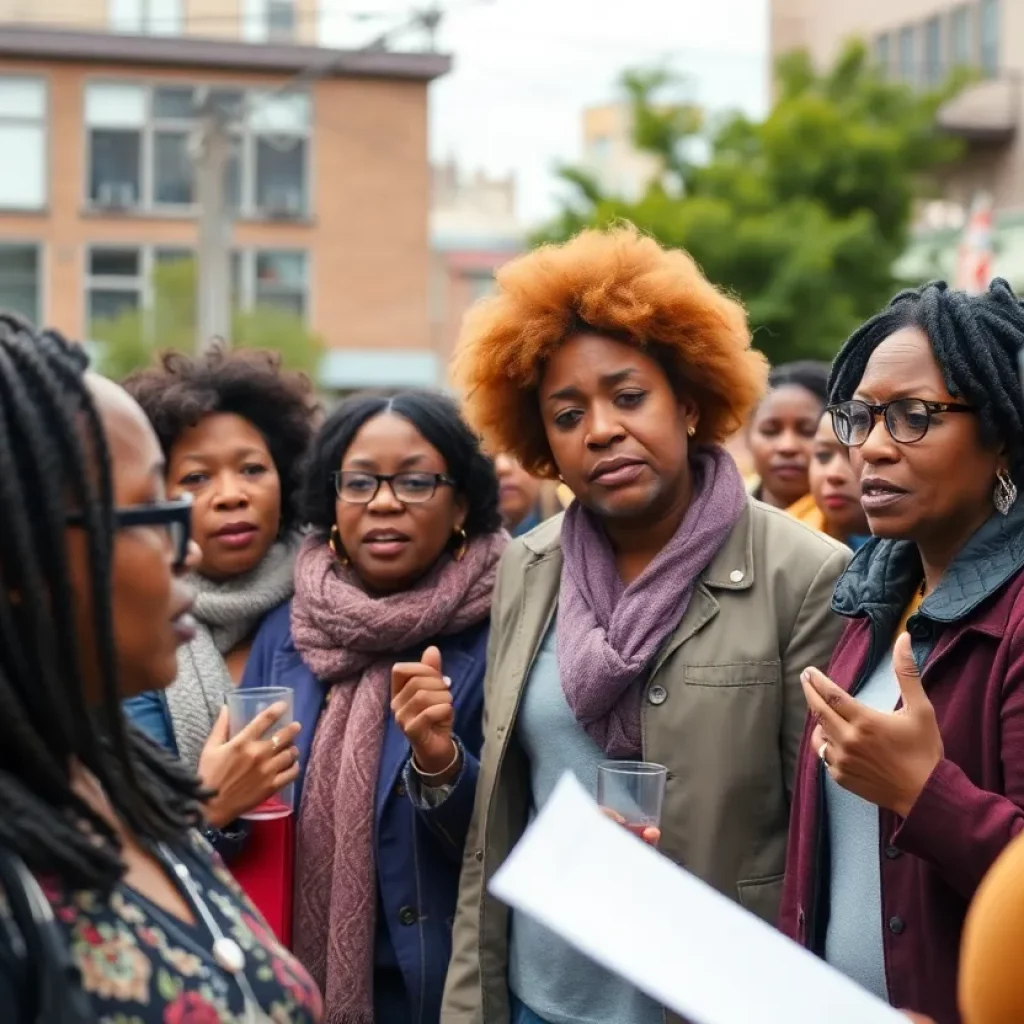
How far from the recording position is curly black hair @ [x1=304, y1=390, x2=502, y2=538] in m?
3.83

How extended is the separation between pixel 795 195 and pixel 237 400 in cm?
1649

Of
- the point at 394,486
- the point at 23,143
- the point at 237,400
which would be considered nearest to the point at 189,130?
the point at 23,143

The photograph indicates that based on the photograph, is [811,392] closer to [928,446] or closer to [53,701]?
[928,446]

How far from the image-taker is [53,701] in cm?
175

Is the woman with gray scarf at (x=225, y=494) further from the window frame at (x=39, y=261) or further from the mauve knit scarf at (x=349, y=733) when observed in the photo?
the window frame at (x=39, y=261)

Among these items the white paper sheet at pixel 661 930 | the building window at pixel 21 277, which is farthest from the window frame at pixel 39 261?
the white paper sheet at pixel 661 930

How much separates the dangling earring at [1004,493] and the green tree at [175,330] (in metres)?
22.9

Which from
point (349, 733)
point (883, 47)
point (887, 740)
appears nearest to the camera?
point (887, 740)

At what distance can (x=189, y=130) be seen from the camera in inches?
1272

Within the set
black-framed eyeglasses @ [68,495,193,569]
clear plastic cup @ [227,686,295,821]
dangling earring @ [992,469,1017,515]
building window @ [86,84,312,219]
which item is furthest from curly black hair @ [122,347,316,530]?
building window @ [86,84,312,219]

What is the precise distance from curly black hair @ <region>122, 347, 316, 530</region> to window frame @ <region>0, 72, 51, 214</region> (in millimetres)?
29290

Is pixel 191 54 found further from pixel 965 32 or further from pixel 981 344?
pixel 981 344

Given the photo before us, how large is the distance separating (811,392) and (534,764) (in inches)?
111

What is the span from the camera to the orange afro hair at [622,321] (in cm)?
335
